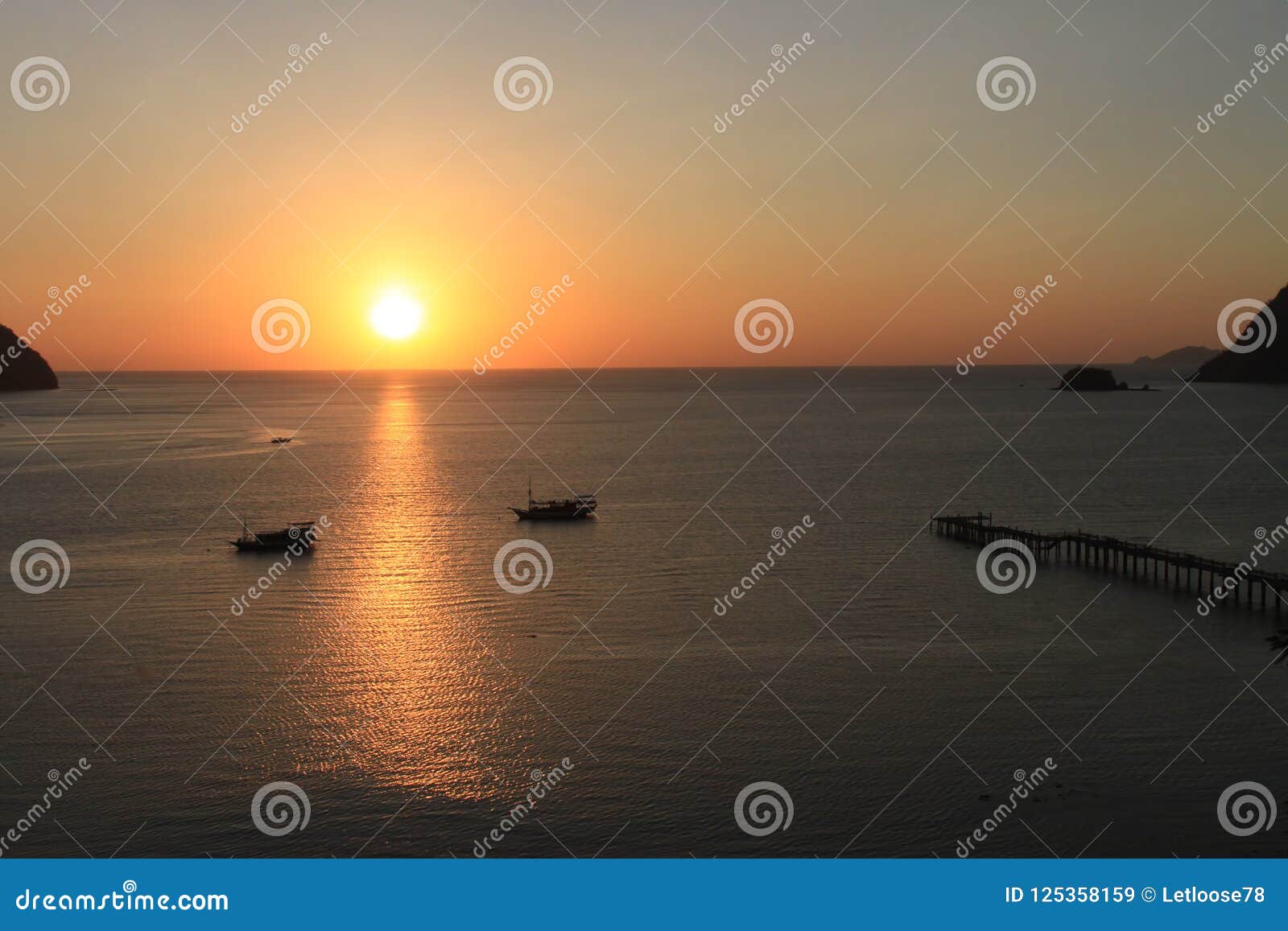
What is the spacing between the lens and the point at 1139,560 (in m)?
51.8

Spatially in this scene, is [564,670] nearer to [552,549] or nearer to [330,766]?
[330,766]

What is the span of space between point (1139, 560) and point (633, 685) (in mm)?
31809

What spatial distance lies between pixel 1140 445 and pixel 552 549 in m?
85.5

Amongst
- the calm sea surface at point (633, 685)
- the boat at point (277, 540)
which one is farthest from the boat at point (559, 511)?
the boat at point (277, 540)

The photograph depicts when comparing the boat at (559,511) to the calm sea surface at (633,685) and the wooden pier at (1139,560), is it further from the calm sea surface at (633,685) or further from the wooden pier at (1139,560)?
the wooden pier at (1139,560)

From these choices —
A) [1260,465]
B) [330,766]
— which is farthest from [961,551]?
[1260,465]

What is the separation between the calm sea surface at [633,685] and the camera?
23656mm

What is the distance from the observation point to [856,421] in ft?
563

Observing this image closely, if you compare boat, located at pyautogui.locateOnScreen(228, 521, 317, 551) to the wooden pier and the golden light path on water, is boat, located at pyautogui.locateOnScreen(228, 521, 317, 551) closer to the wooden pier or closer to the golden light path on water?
the golden light path on water

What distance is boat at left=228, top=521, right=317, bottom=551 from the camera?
55250 millimetres

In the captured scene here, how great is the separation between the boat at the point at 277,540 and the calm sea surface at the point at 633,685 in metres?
1.61

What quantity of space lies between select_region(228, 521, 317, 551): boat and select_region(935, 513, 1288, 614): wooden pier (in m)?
36.4

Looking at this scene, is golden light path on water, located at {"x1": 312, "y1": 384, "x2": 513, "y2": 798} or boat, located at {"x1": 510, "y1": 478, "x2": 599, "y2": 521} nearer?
golden light path on water, located at {"x1": 312, "y1": 384, "x2": 513, "y2": 798}

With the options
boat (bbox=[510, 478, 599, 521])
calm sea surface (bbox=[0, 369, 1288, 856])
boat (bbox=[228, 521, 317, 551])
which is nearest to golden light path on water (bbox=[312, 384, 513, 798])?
calm sea surface (bbox=[0, 369, 1288, 856])
